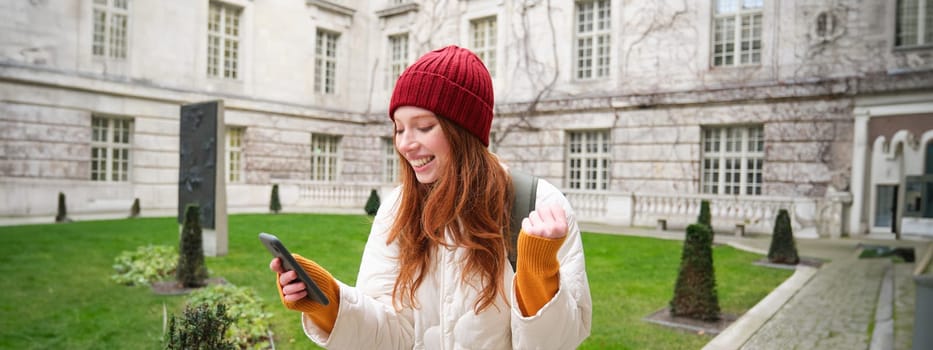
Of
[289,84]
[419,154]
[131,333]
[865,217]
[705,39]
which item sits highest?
[705,39]

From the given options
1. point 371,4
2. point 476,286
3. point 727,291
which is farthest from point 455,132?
point 371,4

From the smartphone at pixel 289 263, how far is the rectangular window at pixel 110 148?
9.80 meters

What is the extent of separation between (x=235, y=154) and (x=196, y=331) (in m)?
12.4

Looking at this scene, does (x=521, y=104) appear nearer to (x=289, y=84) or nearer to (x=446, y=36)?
(x=446, y=36)

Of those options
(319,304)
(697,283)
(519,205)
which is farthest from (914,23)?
(319,304)

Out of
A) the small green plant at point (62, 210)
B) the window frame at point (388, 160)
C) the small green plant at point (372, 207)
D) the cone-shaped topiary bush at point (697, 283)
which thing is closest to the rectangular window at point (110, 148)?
the small green plant at point (62, 210)

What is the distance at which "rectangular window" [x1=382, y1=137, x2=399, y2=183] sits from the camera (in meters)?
11.5

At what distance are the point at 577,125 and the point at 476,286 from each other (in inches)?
441

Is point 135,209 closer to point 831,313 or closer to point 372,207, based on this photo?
point 372,207

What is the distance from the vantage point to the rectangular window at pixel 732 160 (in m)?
10.5

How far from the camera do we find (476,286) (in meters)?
1.36

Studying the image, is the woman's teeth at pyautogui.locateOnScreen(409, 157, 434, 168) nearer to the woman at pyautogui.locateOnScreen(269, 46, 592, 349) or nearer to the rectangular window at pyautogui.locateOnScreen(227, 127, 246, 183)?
the woman at pyautogui.locateOnScreen(269, 46, 592, 349)

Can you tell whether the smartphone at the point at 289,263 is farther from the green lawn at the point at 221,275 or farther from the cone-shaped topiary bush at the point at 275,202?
the cone-shaped topiary bush at the point at 275,202

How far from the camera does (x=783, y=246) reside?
680cm
